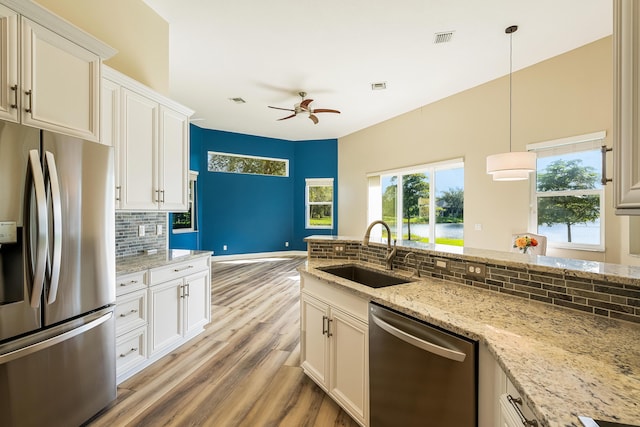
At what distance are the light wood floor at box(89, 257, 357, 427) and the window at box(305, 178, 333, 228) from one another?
480cm

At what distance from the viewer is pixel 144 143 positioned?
2.70m

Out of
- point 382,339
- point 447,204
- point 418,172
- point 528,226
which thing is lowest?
point 382,339

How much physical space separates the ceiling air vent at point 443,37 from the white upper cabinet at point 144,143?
3.01 m

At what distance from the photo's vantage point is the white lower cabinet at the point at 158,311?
2236 mm

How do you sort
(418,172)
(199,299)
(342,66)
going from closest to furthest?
(199,299) → (342,66) → (418,172)

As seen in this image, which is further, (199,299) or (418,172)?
(418,172)

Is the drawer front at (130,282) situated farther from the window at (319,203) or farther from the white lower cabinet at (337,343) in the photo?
the window at (319,203)

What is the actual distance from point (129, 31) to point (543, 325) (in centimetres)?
383

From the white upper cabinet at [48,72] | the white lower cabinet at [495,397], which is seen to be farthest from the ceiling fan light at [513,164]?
the white upper cabinet at [48,72]

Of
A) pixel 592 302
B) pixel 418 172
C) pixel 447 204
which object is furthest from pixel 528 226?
pixel 592 302

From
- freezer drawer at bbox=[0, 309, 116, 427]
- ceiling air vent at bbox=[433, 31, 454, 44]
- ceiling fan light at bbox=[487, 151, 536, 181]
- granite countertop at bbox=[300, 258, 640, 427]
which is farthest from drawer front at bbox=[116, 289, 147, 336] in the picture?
ceiling air vent at bbox=[433, 31, 454, 44]

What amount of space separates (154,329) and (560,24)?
5.16 meters

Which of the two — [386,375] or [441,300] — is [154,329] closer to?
[386,375]

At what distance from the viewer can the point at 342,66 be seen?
4.19m
